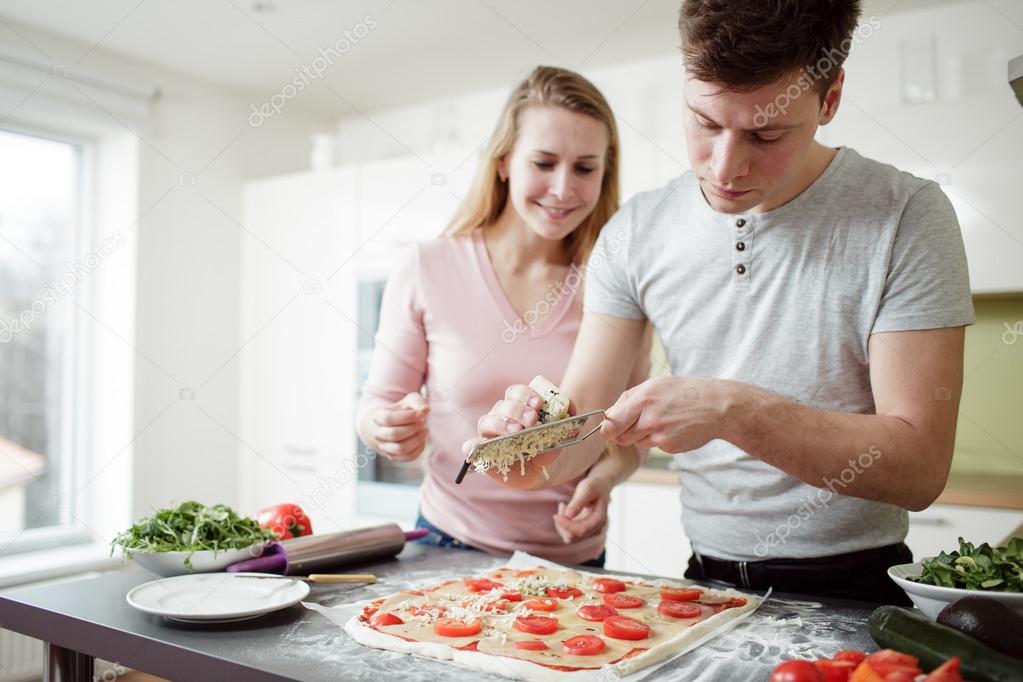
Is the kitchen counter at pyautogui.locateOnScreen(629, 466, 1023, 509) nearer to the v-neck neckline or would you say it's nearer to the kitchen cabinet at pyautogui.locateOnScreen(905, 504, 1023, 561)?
the kitchen cabinet at pyautogui.locateOnScreen(905, 504, 1023, 561)

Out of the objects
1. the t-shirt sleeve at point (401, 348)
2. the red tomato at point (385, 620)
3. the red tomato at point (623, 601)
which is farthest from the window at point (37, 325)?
the red tomato at point (623, 601)

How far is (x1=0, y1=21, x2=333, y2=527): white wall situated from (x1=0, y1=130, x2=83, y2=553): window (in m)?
0.16

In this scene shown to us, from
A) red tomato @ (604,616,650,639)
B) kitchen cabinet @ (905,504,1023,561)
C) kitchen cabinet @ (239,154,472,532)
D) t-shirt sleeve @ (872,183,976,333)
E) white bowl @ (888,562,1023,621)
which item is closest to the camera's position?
white bowl @ (888,562,1023,621)

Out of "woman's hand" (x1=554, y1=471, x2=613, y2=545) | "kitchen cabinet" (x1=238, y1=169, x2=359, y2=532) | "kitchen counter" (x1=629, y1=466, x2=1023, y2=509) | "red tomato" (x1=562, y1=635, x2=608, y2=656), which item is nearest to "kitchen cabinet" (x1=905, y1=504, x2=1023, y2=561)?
"kitchen counter" (x1=629, y1=466, x2=1023, y2=509)

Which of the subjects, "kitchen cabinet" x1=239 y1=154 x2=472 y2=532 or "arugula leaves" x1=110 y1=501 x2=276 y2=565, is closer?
"arugula leaves" x1=110 y1=501 x2=276 y2=565

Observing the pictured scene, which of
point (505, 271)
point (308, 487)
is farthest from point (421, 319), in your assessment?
point (308, 487)

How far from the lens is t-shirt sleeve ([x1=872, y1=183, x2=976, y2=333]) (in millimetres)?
1224

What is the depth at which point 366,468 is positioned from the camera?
151 inches

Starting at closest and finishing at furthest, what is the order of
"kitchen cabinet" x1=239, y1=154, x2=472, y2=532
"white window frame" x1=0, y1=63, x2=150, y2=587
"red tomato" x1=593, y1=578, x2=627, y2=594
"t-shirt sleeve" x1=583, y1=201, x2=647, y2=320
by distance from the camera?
"red tomato" x1=593, y1=578, x2=627, y2=594 < "t-shirt sleeve" x1=583, y1=201, x2=647, y2=320 < "white window frame" x1=0, y1=63, x2=150, y2=587 < "kitchen cabinet" x1=239, y1=154, x2=472, y2=532

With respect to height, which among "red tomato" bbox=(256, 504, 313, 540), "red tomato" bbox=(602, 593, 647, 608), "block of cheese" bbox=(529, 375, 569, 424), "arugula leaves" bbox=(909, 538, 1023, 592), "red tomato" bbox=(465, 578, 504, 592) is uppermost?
"block of cheese" bbox=(529, 375, 569, 424)

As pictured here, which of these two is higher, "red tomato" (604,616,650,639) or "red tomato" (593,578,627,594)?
"red tomato" (604,616,650,639)

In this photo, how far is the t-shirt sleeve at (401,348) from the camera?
183 cm

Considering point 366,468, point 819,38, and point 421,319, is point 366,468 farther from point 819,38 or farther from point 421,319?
point 819,38

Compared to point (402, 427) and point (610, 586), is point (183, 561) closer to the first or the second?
point (402, 427)
